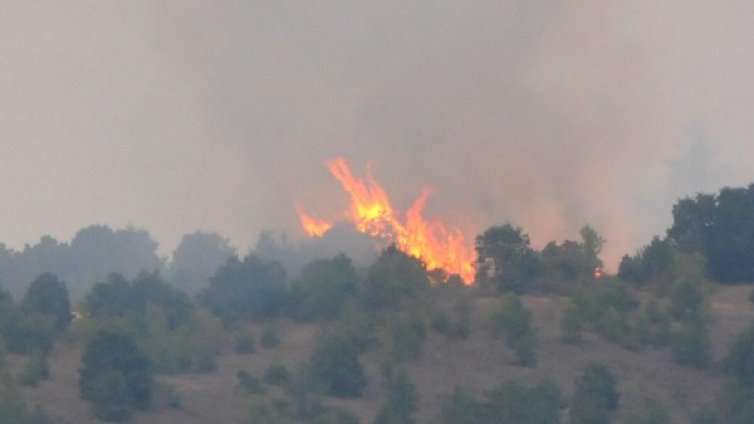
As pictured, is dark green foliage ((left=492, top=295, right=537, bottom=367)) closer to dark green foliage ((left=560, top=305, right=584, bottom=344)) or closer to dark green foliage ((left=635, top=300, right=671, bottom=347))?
dark green foliage ((left=560, top=305, right=584, bottom=344))

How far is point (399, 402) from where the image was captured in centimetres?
5597

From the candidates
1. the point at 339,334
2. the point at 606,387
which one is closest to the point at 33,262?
the point at 339,334

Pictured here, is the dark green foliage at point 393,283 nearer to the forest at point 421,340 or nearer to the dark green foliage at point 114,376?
the forest at point 421,340

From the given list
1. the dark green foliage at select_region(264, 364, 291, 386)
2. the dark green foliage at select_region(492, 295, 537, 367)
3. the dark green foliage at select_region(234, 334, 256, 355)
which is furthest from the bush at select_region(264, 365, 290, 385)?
the dark green foliage at select_region(492, 295, 537, 367)

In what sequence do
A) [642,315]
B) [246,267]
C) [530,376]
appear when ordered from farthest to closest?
[246,267], [642,315], [530,376]

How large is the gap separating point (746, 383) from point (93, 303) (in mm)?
22253

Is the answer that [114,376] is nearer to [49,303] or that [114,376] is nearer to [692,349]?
[49,303]

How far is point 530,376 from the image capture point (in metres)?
60.4

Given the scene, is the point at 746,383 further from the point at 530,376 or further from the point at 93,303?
the point at 93,303

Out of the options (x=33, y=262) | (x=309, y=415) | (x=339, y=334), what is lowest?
(x=309, y=415)

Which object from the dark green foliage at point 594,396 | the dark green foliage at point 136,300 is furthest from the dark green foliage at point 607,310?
the dark green foliage at point 136,300

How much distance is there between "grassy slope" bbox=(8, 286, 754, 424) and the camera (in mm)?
56375

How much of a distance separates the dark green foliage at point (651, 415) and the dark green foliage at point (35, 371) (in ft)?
55.2

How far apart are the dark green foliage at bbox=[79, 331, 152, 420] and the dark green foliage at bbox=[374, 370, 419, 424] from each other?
6.82 metres
